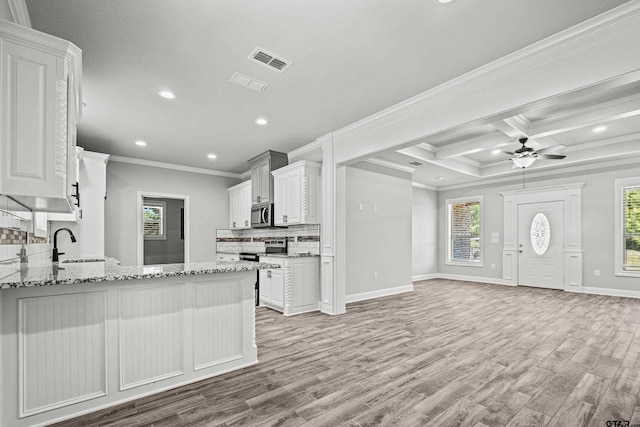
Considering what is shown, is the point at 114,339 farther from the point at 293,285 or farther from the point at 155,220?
the point at 155,220

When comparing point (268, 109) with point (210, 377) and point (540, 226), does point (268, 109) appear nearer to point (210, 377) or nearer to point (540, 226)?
point (210, 377)

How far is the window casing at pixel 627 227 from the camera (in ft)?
19.4

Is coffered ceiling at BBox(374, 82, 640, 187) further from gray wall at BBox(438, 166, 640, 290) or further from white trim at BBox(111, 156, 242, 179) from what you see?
white trim at BBox(111, 156, 242, 179)

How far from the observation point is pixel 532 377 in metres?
2.61

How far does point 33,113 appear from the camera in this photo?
5.36 ft

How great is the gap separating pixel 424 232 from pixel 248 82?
22.5ft

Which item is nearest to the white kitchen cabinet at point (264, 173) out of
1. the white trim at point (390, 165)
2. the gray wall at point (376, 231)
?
the gray wall at point (376, 231)

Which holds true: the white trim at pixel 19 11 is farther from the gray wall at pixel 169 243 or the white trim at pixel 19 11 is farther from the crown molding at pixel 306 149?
the gray wall at pixel 169 243

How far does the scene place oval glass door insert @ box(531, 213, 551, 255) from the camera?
23.2ft

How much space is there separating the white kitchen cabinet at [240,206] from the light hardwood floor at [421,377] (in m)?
2.77

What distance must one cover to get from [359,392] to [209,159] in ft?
17.6

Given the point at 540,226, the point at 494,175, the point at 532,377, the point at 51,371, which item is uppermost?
the point at 494,175

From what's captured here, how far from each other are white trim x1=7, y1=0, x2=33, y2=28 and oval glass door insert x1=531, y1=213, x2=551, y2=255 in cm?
885

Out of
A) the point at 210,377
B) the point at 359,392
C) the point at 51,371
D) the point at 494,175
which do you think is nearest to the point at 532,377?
the point at 359,392
